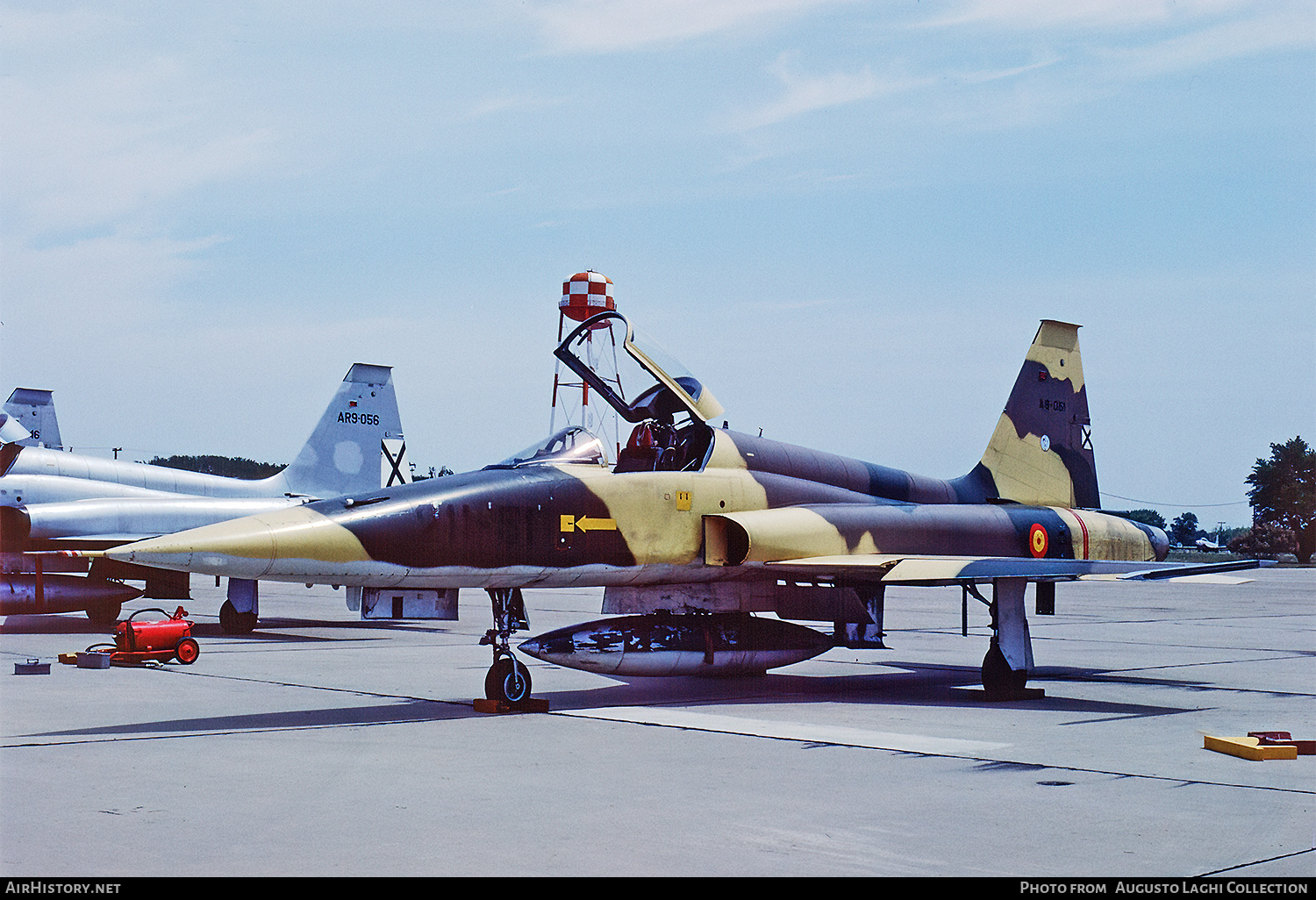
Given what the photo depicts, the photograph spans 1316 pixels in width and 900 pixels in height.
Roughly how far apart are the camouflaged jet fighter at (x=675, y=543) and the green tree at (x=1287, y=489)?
86789 millimetres

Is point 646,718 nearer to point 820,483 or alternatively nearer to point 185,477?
point 820,483

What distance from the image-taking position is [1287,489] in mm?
93250

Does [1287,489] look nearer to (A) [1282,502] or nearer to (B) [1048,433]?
(A) [1282,502]

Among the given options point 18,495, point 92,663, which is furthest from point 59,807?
point 18,495

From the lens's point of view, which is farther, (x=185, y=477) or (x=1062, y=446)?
(x=185, y=477)

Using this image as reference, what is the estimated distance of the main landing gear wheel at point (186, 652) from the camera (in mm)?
14898

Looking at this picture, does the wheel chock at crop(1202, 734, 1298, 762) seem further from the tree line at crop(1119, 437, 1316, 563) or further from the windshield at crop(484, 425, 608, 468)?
the tree line at crop(1119, 437, 1316, 563)

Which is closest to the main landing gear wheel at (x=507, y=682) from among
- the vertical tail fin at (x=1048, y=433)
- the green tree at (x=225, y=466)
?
the vertical tail fin at (x=1048, y=433)

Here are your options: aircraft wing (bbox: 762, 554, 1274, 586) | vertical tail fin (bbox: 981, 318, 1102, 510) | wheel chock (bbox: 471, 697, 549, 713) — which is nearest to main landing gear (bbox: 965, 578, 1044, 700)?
aircraft wing (bbox: 762, 554, 1274, 586)

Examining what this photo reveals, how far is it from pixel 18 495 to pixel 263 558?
16.0 m

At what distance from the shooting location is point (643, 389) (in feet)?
41.7

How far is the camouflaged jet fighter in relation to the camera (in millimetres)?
9781

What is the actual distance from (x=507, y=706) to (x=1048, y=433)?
843cm

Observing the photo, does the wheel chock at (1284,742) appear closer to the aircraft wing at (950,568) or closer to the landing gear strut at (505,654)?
the aircraft wing at (950,568)
